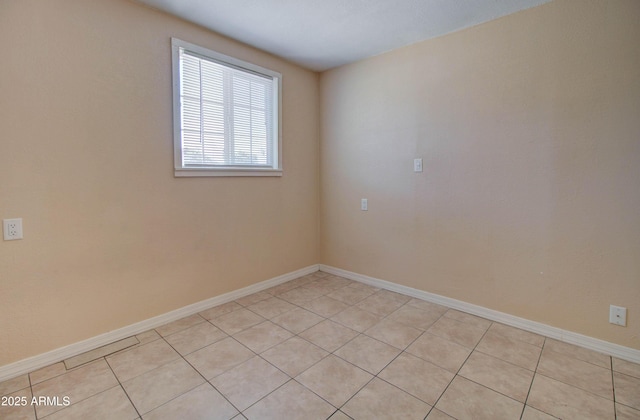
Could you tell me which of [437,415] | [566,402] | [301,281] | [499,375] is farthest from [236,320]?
[566,402]

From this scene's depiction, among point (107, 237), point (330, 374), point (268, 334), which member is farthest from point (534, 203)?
point (107, 237)

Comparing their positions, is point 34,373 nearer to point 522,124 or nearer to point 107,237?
point 107,237

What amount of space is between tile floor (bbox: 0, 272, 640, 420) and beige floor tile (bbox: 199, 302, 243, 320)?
93 millimetres

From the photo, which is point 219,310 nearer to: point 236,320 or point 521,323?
point 236,320

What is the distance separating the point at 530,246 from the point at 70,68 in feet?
11.5

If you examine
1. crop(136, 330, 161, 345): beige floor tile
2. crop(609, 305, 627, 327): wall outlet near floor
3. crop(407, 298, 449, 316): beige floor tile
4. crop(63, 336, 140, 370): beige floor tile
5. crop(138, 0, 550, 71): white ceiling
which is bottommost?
crop(63, 336, 140, 370): beige floor tile

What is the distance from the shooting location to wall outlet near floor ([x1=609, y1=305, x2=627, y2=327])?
2.04 metres

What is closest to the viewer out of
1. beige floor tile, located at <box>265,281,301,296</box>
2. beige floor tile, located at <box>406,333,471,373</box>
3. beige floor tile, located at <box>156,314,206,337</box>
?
beige floor tile, located at <box>406,333,471,373</box>

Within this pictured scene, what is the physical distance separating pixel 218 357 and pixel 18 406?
1011 millimetres

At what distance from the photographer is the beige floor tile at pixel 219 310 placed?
269 centimetres

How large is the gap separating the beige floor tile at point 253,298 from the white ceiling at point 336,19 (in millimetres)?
2469

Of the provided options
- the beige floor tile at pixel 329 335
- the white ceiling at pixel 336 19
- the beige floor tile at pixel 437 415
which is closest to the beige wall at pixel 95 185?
the white ceiling at pixel 336 19

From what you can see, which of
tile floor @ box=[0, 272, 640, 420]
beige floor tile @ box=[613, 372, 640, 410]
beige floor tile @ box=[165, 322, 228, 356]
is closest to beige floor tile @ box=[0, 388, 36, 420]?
tile floor @ box=[0, 272, 640, 420]

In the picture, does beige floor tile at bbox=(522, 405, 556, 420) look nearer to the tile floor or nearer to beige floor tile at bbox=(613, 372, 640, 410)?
the tile floor
